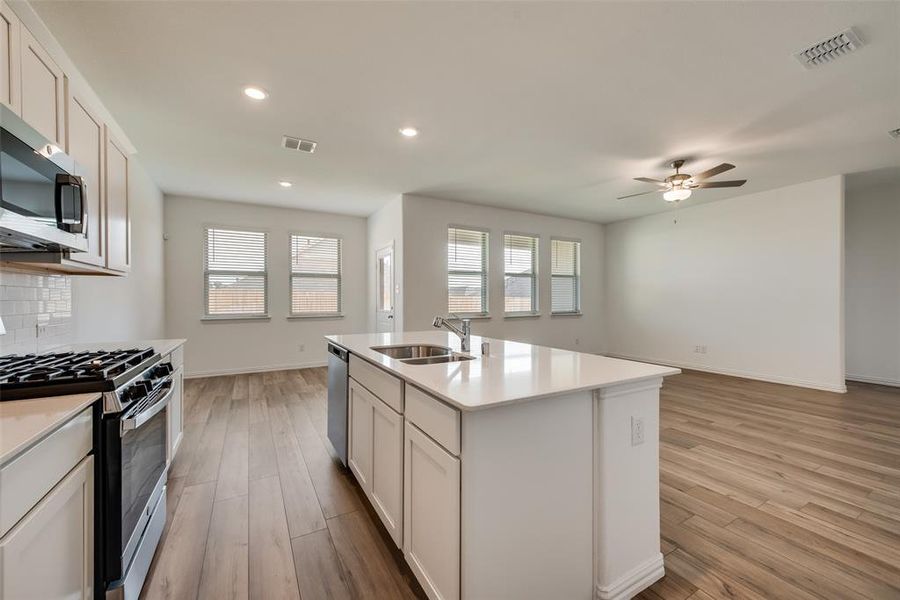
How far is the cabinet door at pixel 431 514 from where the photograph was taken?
1.23 metres

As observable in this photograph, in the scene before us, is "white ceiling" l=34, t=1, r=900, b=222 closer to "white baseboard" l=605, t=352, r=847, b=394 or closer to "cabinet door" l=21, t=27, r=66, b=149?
"cabinet door" l=21, t=27, r=66, b=149

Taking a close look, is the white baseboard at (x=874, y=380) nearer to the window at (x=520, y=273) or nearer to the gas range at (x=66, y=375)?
the window at (x=520, y=273)

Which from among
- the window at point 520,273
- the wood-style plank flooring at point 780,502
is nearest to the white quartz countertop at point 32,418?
the wood-style plank flooring at point 780,502

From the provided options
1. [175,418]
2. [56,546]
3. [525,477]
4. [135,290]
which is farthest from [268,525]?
[135,290]

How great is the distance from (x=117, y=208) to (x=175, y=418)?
146 cm

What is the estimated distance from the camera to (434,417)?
1.36 meters

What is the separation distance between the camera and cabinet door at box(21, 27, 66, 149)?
1481mm

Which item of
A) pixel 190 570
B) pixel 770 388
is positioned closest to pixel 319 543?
pixel 190 570

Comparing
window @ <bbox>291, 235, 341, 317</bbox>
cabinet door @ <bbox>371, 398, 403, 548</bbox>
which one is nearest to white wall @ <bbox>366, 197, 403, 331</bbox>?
window @ <bbox>291, 235, 341, 317</bbox>

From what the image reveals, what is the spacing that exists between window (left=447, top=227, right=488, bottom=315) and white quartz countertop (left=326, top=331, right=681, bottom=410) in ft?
11.5

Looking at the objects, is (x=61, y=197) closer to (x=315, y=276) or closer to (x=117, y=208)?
(x=117, y=208)

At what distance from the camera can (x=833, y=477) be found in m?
2.37

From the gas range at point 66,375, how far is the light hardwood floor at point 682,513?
3.00ft

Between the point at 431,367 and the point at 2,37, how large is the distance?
2.08 metres
